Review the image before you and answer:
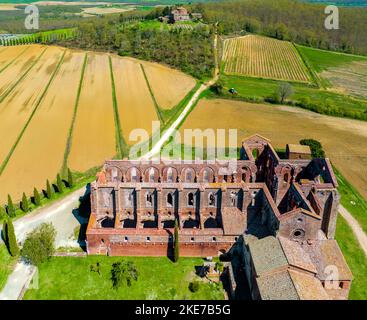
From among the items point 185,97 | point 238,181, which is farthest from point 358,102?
point 238,181

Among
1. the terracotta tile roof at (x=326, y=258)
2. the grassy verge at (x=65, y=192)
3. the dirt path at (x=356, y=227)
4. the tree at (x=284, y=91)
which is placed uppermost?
the tree at (x=284, y=91)

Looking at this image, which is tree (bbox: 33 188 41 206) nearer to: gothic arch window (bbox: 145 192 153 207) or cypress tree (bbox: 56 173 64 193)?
cypress tree (bbox: 56 173 64 193)

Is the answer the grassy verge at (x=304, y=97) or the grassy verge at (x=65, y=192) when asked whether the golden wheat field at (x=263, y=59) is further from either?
the grassy verge at (x=65, y=192)

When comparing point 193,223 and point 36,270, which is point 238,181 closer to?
point 193,223

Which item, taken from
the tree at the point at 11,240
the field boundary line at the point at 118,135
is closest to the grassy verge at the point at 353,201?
the field boundary line at the point at 118,135

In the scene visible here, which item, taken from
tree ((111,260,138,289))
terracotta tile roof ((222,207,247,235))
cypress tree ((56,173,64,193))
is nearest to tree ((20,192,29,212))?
cypress tree ((56,173,64,193))

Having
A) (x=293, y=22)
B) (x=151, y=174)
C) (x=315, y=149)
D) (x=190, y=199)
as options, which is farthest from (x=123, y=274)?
(x=293, y=22)
